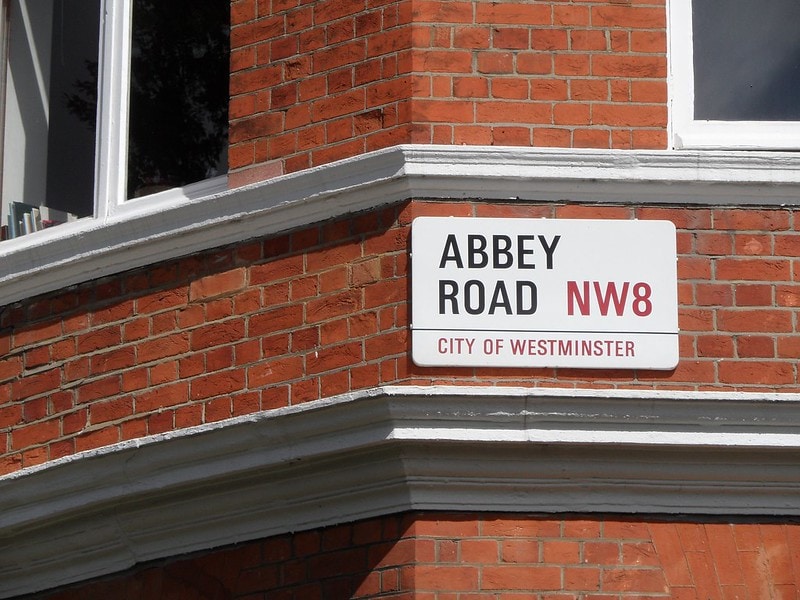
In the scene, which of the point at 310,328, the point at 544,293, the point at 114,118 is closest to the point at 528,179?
the point at 544,293

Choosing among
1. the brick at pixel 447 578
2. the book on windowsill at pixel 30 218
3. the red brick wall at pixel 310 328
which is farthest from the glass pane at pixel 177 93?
the brick at pixel 447 578

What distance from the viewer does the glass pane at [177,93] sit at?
24.2 feet

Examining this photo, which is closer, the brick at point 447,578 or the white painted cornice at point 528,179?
the brick at point 447,578

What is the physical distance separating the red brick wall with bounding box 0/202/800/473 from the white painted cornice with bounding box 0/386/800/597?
126 mm

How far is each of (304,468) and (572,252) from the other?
3.99 feet

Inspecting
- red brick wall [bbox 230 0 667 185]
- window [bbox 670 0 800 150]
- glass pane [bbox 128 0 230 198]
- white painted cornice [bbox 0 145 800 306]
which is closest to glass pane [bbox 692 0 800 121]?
window [bbox 670 0 800 150]

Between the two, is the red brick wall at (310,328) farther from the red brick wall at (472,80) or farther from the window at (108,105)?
the window at (108,105)

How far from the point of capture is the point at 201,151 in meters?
7.36

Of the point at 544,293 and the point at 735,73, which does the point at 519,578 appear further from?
the point at 735,73

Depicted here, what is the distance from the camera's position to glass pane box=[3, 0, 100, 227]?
7.75 metres

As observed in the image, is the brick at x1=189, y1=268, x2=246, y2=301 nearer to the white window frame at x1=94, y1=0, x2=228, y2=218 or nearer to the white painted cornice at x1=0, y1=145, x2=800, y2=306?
the white painted cornice at x1=0, y1=145, x2=800, y2=306

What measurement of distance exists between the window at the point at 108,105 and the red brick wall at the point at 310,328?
546mm

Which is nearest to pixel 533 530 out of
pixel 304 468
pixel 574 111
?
pixel 304 468

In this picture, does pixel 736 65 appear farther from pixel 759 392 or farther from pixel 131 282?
pixel 131 282
